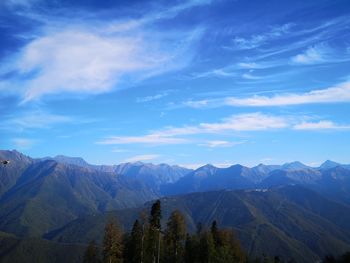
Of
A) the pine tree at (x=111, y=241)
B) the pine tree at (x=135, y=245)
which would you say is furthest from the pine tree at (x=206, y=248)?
the pine tree at (x=111, y=241)

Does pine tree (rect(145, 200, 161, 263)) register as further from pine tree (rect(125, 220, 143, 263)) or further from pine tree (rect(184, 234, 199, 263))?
pine tree (rect(184, 234, 199, 263))

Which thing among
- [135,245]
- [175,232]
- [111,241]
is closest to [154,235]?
[175,232]

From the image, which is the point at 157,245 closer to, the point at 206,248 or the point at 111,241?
the point at 206,248

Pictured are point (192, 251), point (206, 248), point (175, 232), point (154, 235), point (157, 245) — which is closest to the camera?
point (175, 232)

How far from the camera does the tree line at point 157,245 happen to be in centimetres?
10538

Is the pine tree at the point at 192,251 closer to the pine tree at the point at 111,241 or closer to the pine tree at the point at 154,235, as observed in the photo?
the pine tree at the point at 154,235

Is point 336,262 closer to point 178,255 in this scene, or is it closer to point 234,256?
point 234,256

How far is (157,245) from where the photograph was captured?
121062 mm

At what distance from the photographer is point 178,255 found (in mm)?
121375

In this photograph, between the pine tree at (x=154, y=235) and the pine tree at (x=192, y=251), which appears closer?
the pine tree at (x=154, y=235)

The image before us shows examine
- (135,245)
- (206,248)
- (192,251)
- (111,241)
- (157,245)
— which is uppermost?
(111,241)

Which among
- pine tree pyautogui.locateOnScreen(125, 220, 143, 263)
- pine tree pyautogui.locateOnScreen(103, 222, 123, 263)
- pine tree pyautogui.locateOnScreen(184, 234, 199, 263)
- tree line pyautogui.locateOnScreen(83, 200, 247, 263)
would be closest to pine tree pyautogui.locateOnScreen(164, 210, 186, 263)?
tree line pyautogui.locateOnScreen(83, 200, 247, 263)

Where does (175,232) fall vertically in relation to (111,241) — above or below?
above

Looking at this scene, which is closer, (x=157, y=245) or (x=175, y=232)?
(x=175, y=232)
